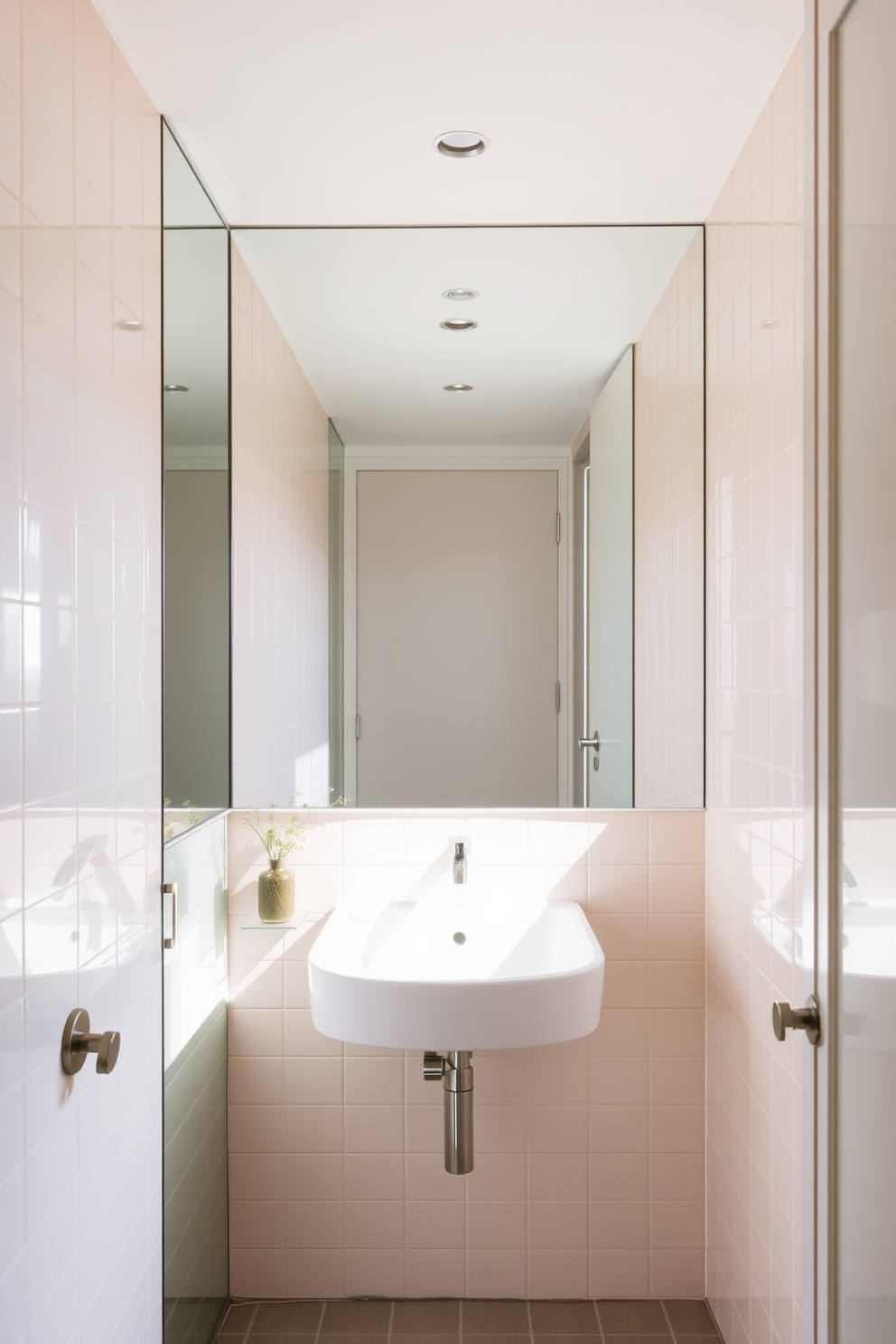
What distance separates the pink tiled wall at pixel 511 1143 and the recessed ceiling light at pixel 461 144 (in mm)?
1427

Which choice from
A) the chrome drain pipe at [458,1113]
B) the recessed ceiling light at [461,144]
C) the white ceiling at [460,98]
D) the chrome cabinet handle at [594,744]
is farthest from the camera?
the chrome cabinet handle at [594,744]

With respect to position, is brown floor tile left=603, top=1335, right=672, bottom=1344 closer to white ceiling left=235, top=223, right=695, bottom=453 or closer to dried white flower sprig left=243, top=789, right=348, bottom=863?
dried white flower sprig left=243, top=789, right=348, bottom=863

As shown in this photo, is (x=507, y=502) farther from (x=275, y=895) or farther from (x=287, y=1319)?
(x=287, y=1319)

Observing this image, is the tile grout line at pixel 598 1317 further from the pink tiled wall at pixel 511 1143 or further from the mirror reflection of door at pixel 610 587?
the mirror reflection of door at pixel 610 587

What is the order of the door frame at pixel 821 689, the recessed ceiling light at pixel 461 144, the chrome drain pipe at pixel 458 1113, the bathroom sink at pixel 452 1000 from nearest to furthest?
1. the door frame at pixel 821 689
2. the bathroom sink at pixel 452 1000
3. the recessed ceiling light at pixel 461 144
4. the chrome drain pipe at pixel 458 1113

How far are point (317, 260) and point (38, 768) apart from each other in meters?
1.49

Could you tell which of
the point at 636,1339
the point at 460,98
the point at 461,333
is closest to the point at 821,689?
the point at 460,98

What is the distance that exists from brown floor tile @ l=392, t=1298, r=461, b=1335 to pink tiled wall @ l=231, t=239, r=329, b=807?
1.13 m

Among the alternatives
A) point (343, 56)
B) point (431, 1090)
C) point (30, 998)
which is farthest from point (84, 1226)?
point (343, 56)

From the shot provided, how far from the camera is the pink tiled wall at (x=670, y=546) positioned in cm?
226

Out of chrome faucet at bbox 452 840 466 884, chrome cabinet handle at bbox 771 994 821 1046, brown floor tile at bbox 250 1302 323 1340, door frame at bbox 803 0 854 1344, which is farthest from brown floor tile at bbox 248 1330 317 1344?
chrome cabinet handle at bbox 771 994 821 1046

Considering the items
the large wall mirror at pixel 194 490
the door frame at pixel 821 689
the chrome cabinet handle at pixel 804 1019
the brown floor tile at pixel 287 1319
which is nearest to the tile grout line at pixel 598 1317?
the brown floor tile at pixel 287 1319

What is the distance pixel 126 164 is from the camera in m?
1.62

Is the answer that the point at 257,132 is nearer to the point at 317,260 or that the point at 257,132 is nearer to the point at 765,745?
the point at 317,260
